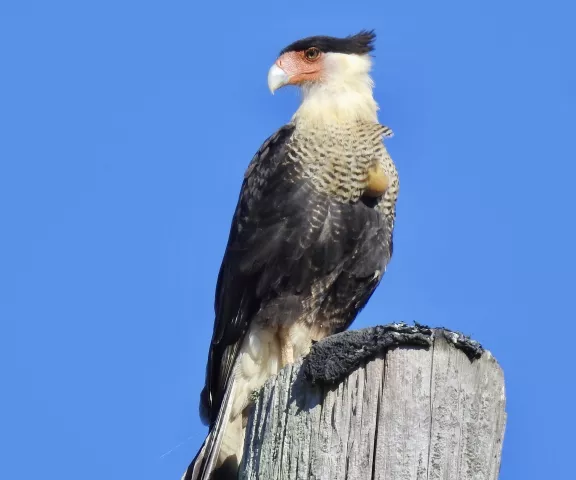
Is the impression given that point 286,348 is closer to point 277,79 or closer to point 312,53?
point 277,79

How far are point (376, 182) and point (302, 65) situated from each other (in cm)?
112

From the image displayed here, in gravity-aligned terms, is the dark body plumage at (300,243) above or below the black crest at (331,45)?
below

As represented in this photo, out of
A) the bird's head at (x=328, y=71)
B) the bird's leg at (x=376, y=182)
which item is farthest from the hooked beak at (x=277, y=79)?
the bird's leg at (x=376, y=182)

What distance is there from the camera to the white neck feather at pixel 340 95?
240 inches

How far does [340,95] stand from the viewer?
6273 mm

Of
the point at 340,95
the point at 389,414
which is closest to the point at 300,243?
the point at 340,95

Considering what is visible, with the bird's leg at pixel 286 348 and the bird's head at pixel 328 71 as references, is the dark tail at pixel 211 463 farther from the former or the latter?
the bird's head at pixel 328 71

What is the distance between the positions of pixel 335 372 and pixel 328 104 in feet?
9.73

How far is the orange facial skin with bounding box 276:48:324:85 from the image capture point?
6.45m

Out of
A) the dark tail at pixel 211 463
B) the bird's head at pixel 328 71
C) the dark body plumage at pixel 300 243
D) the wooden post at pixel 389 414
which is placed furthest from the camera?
the bird's head at pixel 328 71

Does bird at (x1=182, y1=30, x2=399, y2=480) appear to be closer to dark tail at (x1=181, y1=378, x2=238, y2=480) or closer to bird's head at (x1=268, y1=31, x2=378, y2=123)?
bird's head at (x1=268, y1=31, x2=378, y2=123)

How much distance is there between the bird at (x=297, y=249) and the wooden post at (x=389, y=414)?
1919 millimetres

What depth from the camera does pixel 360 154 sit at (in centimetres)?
586

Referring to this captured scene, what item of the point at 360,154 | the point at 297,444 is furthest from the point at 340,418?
the point at 360,154
